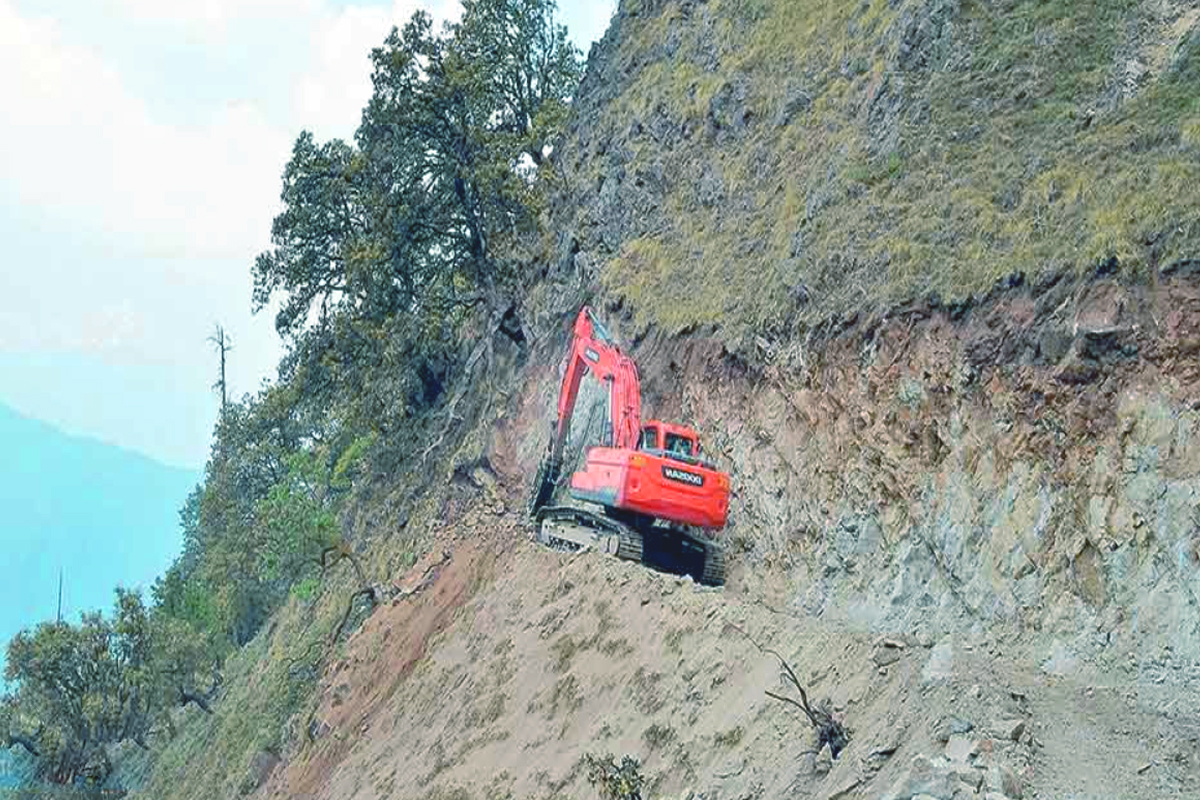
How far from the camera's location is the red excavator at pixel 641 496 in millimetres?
18203

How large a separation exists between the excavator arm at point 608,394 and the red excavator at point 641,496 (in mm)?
23

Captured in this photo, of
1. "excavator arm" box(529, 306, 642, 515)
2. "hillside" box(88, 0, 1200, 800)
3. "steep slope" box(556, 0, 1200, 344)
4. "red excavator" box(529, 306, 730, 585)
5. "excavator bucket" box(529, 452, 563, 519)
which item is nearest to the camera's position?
"hillside" box(88, 0, 1200, 800)

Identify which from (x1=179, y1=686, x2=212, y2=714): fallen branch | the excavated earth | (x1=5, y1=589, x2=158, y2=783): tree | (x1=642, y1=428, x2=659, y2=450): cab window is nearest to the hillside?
the excavated earth

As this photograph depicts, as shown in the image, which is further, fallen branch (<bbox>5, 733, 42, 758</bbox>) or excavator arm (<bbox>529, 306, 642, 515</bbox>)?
fallen branch (<bbox>5, 733, 42, 758</bbox>)

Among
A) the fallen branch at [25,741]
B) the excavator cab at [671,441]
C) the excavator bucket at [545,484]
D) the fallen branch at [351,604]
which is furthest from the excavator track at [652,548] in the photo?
the fallen branch at [25,741]

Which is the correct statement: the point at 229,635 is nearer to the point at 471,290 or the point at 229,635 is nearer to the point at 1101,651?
the point at 471,290

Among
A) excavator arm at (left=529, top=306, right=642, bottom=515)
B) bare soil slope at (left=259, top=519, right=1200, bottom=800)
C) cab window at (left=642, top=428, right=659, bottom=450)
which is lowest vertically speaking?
bare soil slope at (left=259, top=519, right=1200, bottom=800)

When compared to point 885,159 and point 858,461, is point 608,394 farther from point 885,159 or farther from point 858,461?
point 858,461

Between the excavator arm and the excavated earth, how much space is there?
1.26 m

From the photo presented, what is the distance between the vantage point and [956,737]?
9289 millimetres

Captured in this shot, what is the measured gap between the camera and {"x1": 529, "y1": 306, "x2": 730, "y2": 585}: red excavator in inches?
717

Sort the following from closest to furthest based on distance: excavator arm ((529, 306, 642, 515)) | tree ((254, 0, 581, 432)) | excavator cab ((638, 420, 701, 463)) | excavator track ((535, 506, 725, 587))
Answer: excavator track ((535, 506, 725, 587)) → excavator cab ((638, 420, 701, 463)) → excavator arm ((529, 306, 642, 515)) → tree ((254, 0, 581, 432))

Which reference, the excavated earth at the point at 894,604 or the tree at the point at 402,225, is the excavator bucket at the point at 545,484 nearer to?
the excavated earth at the point at 894,604

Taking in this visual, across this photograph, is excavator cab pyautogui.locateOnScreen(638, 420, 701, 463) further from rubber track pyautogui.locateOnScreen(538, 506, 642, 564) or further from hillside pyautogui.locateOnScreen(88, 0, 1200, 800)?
rubber track pyautogui.locateOnScreen(538, 506, 642, 564)
